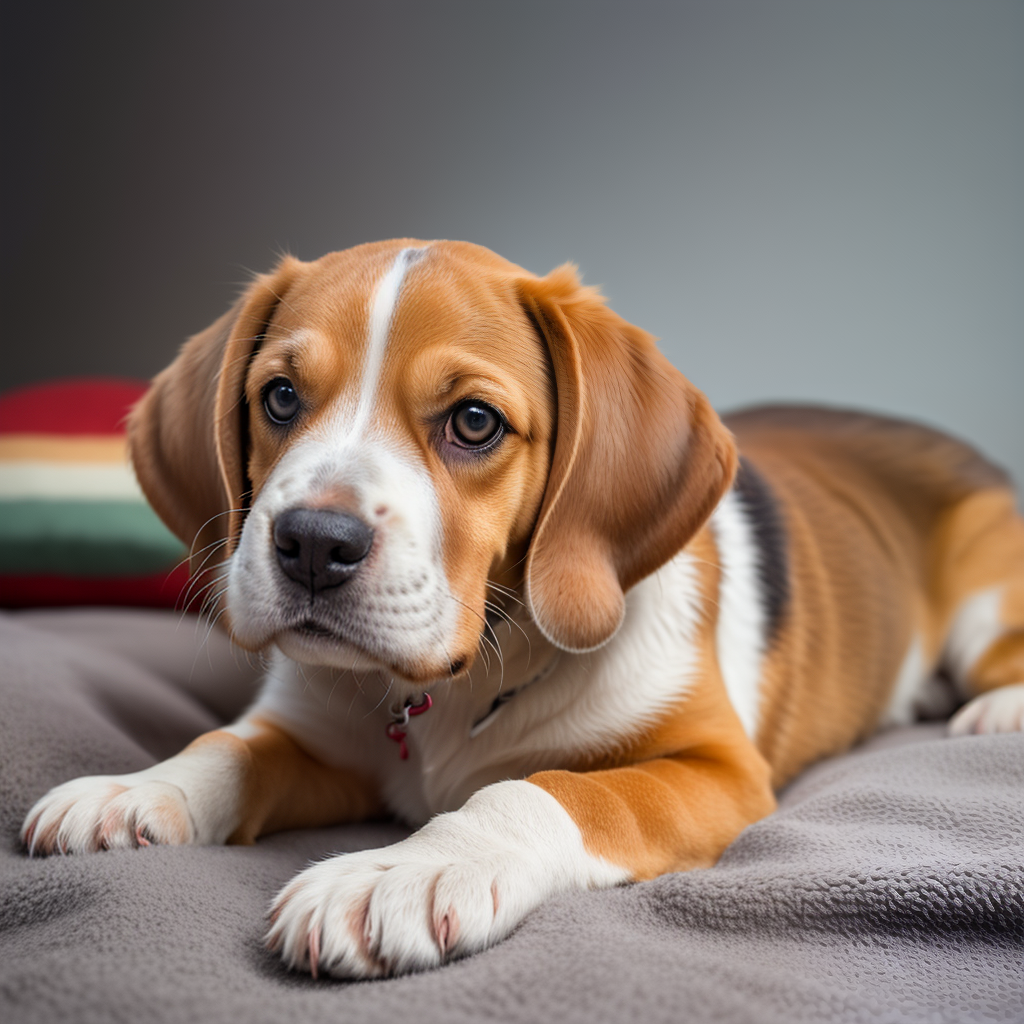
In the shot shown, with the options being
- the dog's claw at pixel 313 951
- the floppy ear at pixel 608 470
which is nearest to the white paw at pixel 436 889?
the dog's claw at pixel 313 951

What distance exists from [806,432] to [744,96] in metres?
1.73

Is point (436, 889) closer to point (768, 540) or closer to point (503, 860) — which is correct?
point (503, 860)

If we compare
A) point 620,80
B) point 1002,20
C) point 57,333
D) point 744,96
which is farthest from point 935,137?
point 57,333

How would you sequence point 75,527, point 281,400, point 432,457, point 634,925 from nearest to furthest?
point 634,925 → point 432,457 → point 281,400 → point 75,527

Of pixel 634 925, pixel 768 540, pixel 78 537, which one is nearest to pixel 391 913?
pixel 634 925

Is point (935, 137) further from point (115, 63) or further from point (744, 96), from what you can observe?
point (115, 63)

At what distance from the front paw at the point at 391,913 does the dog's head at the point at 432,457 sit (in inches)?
12.6

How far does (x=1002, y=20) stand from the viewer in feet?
11.9

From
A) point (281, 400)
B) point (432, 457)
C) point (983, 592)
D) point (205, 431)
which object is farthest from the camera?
point (983, 592)

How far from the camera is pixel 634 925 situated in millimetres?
1208

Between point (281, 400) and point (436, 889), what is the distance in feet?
2.93

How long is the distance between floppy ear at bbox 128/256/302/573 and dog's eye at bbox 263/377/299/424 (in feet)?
0.40

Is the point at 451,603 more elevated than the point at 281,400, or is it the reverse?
the point at 281,400

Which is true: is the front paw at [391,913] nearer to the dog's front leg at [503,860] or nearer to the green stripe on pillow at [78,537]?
the dog's front leg at [503,860]
